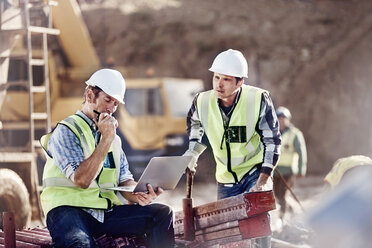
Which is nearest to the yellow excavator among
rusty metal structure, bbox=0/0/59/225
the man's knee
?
rusty metal structure, bbox=0/0/59/225

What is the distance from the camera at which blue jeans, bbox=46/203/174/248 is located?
16.7ft

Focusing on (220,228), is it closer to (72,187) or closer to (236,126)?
(236,126)

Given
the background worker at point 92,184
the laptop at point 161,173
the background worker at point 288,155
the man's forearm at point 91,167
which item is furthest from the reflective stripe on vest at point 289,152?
the man's forearm at point 91,167

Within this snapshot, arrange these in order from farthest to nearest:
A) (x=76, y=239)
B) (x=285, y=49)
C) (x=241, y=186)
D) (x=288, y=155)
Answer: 1. (x=285, y=49)
2. (x=288, y=155)
3. (x=241, y=186)
4. (x=76, y=239)

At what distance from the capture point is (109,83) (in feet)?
17.6

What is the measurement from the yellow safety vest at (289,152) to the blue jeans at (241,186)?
5.16m

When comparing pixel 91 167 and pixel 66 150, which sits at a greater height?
pixel 66 150

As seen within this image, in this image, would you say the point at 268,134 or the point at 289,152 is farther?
the point at 289,152

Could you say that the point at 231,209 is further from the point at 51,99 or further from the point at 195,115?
the point at 51,99

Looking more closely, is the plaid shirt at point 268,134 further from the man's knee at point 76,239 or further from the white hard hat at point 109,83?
the man's knee at point 76,239

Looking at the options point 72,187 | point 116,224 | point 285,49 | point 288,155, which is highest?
point 285,49

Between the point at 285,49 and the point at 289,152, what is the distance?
45.7ft

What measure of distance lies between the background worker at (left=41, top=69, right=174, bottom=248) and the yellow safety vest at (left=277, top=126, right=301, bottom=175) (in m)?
6.44

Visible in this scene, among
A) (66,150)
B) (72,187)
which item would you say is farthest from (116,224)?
(66,150)
